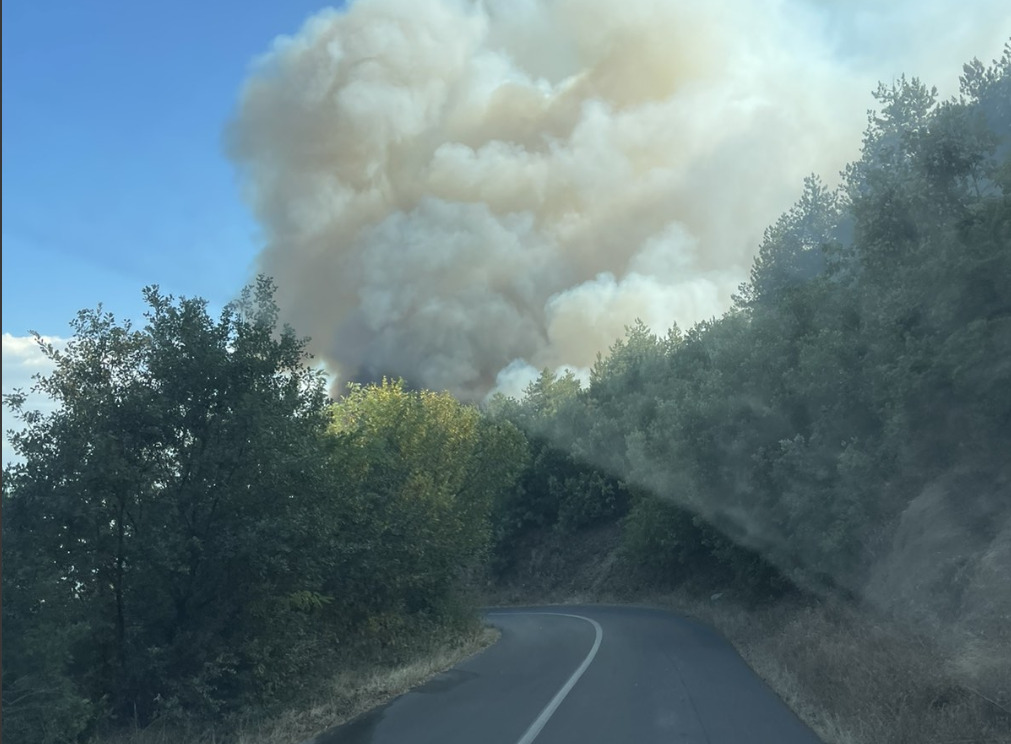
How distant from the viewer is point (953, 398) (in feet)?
56.7

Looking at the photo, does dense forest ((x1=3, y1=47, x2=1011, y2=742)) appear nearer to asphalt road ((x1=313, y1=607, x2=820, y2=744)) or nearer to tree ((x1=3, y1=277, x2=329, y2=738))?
tree ((x1=3, y1=277, x2=329, y2=738))

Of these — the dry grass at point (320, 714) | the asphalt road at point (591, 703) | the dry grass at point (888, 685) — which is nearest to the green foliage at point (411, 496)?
the dry grass at point (320, 714)

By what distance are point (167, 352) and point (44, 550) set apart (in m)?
2.86

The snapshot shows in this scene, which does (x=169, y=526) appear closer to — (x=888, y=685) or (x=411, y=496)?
(x=888, y=685)

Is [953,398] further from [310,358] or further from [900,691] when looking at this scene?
[310,358]

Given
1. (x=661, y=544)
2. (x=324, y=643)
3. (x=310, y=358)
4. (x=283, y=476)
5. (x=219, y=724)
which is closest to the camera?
(x=219, y=724)

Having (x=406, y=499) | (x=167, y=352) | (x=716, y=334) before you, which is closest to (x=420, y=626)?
(x=406, y=499)

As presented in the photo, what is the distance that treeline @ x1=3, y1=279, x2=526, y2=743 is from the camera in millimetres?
10781

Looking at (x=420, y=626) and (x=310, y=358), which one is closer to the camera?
(x=310, y=358)

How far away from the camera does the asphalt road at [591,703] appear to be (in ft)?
36.1

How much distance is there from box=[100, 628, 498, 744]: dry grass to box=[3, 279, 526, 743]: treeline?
0.25 meters

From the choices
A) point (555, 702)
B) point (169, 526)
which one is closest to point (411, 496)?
point (555, 702)

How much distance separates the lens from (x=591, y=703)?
44.0ft

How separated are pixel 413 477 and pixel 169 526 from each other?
31.6 feet
